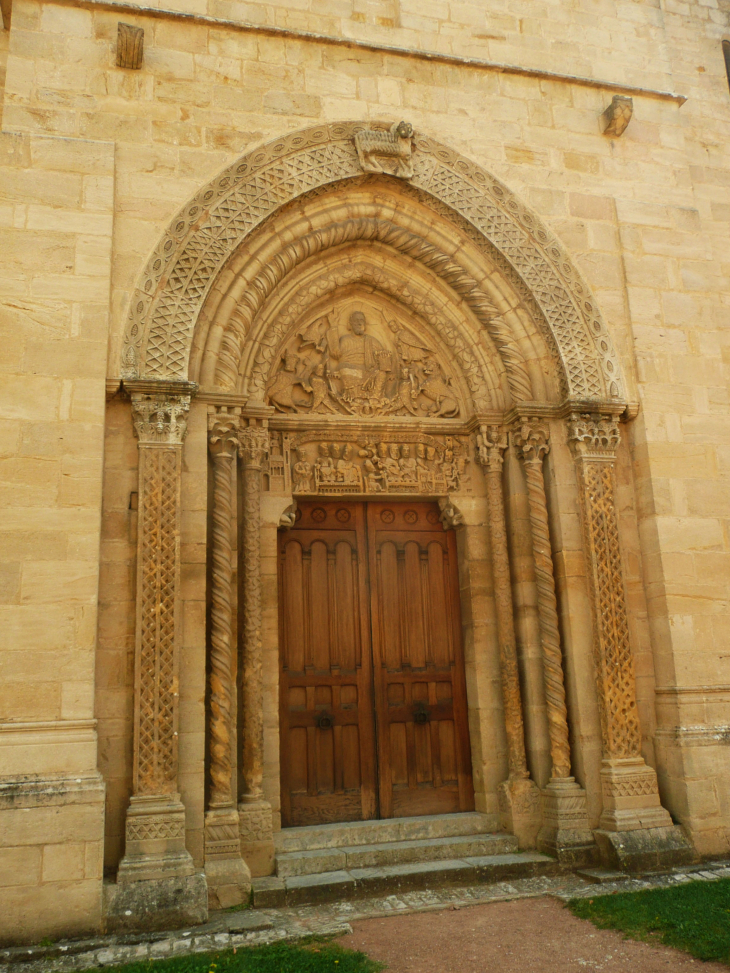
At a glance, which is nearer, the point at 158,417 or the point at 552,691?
the point at 158,417

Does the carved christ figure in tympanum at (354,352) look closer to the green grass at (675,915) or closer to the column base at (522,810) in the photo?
the column base at (522,810)

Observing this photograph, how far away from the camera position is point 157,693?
5020 millimetres

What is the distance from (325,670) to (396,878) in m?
1.58

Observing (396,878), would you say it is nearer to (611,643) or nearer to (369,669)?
(369,669)

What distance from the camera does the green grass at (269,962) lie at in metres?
3.86

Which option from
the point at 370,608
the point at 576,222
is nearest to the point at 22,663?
the point at 370,608

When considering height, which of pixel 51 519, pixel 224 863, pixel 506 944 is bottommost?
pixel 506 944

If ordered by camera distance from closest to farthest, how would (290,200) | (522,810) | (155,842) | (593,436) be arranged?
1. (155,842)
2. (522,810)
3. (290,200)
4. (593,436)

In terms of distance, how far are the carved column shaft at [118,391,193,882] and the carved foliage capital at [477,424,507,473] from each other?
2.48 meters

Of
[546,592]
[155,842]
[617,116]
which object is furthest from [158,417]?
[617,116]

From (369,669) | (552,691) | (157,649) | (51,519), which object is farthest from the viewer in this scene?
(369,669)

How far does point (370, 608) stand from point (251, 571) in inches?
44.3

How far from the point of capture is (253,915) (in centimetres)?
474

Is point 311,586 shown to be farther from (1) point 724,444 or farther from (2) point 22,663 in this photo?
(1) point 724,444
